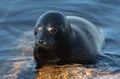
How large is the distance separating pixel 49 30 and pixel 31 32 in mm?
2426

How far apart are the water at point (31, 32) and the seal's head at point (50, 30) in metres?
0.65

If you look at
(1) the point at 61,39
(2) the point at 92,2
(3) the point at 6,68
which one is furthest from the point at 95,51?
(2) the point at 92,2

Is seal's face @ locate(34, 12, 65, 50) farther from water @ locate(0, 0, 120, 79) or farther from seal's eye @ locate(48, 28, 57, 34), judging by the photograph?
water @ locate(0, 0, 120, 79)

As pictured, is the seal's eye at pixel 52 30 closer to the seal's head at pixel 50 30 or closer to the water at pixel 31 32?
the seal's head at pixel 50 30

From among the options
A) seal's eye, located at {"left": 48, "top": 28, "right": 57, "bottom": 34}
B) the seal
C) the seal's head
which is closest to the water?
the seal

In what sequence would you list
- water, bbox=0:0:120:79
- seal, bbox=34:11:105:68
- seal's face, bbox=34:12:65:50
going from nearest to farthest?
1. seal's face, bbox=34:12:65:50
2. seal, bbox=34:11:105:68
3. water, bbox=0:0:120:79

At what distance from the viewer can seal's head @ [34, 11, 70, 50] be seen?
28.6 feet

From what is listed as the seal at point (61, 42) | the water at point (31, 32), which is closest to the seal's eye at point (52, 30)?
the seal at point (61, 42)

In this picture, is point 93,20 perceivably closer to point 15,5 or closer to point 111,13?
point 111,13

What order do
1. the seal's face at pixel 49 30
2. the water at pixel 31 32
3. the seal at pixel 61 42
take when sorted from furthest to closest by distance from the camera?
1. the water at pixel 31 32
2. the seal at pixel 61 42
3. the seal's face at pixel 49 30

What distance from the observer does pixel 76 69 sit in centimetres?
926

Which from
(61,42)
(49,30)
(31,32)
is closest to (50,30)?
(49,30)

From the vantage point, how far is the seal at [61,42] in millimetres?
8898

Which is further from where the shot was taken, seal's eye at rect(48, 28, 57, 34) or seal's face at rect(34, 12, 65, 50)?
seal's eye at rect(48, 28, 57, 34)
